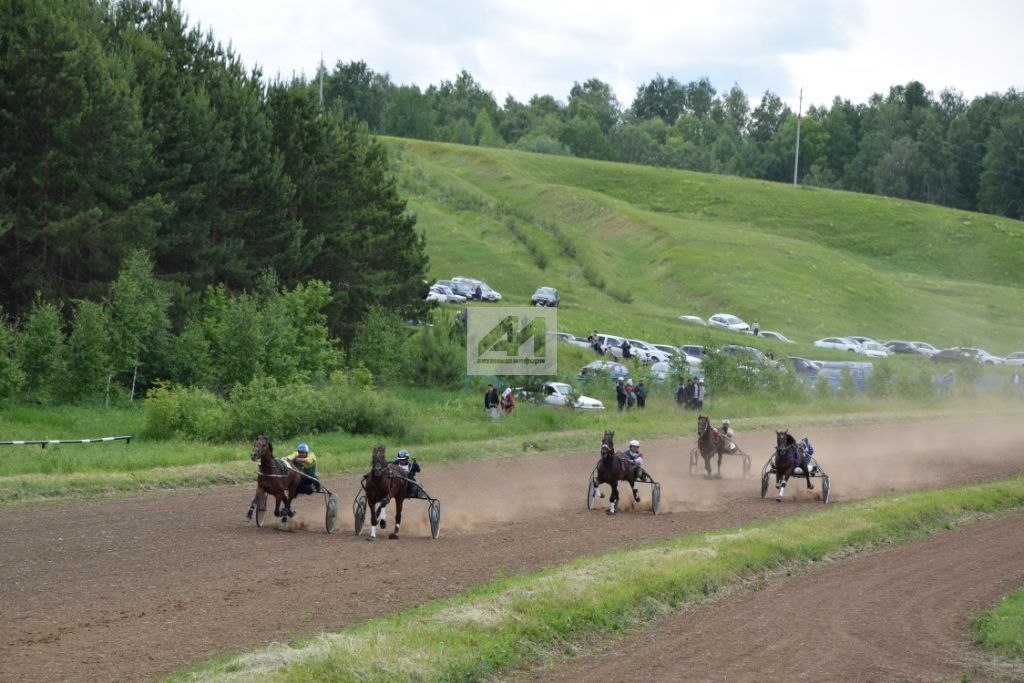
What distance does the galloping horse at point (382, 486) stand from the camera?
2025 centimetres

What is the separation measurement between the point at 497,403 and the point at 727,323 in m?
41.2

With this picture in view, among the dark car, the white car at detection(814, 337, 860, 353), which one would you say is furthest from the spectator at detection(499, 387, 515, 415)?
the dark car

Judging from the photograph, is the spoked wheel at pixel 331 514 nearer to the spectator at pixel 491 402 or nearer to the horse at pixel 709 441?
the horse at pixel 709 441

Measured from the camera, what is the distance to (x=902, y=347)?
76.9 metres

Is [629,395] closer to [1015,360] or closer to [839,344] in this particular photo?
[839,344]

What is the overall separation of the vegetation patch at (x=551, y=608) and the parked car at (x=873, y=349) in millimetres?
50549

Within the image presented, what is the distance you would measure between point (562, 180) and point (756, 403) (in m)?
93.4

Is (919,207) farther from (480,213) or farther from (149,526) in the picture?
(149,526)

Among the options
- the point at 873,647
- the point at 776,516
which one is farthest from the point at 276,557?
the point at 776,516

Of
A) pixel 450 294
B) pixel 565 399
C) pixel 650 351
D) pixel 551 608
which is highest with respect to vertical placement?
pixel 450 294

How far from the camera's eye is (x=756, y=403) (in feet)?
165

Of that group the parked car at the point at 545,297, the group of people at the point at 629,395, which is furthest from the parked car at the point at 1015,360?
the group of people at the point at 629,395

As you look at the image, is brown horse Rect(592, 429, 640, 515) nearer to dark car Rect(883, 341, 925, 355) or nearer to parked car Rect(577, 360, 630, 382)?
parked car Rect(577, 360, 630, 382)

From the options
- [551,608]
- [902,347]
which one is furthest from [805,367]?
[551,608]
